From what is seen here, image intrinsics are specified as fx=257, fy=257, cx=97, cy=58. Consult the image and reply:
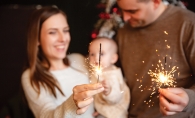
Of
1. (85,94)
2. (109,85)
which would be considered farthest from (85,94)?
(109,85)

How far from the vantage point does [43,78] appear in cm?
75

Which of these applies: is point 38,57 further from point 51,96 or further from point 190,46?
point 190,46

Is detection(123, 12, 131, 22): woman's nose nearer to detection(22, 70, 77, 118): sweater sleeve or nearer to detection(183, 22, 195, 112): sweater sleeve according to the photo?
detection(183, 22, 195, 112): sweater sleeve

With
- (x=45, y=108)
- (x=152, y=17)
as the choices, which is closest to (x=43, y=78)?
(x=45, y=108)

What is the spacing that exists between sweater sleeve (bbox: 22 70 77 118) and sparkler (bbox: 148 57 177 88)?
0.22m

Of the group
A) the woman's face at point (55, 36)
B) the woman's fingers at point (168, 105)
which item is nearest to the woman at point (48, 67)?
the woman's face at point (55, 36)

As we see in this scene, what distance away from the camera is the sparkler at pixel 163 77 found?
2.12 ft

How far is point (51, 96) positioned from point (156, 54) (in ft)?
1.03

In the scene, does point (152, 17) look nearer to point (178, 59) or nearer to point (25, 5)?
point (178, 59)

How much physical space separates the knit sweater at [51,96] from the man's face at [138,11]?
8.1 inches

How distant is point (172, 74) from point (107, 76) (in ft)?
0.55

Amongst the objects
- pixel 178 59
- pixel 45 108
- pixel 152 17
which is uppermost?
pixel 152 17

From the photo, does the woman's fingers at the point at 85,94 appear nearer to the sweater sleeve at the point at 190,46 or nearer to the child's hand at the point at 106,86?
the child's hand at the point at 106,86

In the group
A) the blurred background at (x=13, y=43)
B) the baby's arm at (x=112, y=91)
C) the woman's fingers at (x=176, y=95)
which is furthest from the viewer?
the blurred background at (x=13, y=43)
